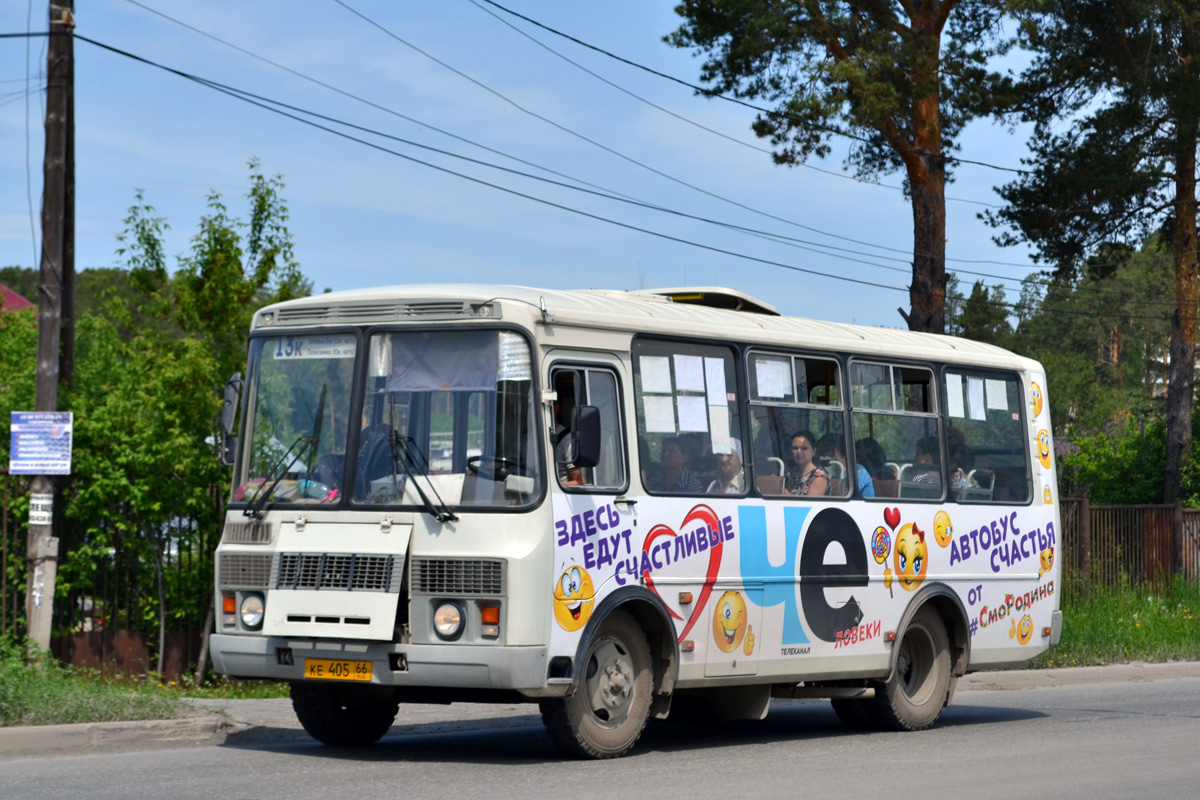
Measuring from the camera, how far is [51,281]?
13836 millimetres

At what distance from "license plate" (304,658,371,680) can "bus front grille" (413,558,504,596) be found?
56cm

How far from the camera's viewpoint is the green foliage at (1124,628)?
60.6ft

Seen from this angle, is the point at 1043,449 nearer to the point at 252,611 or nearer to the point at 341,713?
the point at 341,713

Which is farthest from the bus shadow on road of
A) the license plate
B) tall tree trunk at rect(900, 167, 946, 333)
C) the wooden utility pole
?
tall tree trunk at rect(900, 167, 946, 333)

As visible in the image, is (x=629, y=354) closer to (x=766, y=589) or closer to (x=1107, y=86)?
(x=766, y=589)

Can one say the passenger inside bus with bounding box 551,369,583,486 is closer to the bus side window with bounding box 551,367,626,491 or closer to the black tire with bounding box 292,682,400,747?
the bus side window with bounding box 551,367,626,491

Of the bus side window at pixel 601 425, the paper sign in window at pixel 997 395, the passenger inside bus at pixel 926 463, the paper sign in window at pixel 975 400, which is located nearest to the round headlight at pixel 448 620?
the bus side window at pixel 601 425

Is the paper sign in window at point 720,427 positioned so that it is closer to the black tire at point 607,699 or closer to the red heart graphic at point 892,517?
the black tire at point 607,699

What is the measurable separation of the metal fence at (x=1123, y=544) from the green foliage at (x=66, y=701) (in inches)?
562

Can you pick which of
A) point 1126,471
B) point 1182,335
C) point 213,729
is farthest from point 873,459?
point 1126,471

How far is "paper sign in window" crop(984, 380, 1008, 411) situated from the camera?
44.4 ft

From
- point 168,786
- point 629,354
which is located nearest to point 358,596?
point 168,786

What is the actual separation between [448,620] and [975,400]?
603cm

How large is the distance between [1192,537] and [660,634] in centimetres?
1742
